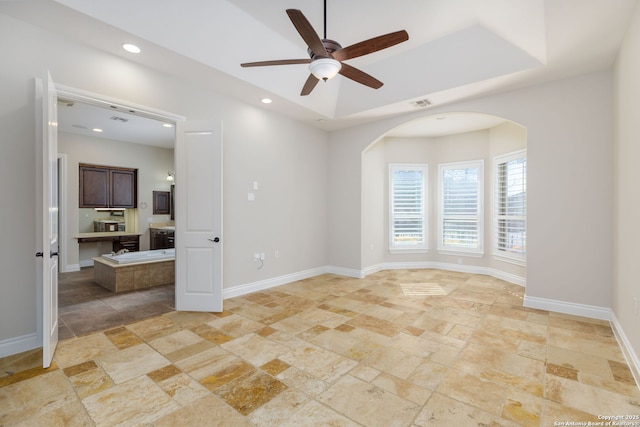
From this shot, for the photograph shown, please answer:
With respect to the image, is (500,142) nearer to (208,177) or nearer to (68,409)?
(208,177)

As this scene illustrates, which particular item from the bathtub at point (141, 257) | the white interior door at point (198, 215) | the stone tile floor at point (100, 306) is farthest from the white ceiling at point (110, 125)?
the stone tile floor at point (100, 306)

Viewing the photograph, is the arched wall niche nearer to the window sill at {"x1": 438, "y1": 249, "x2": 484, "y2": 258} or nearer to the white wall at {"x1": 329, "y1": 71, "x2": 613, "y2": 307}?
the window sill at {"x1": 438, "y1": 249, "x2": 484, "y2": 258}

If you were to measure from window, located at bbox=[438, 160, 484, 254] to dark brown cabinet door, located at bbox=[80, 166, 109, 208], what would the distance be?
777cm

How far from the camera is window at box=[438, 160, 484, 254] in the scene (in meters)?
6.24

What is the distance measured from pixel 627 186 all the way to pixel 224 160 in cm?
454

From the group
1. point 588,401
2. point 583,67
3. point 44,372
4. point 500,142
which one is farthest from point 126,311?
point 500,142

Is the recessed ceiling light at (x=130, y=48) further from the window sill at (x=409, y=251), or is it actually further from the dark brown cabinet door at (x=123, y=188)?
the window sill at (x=409, y=251)

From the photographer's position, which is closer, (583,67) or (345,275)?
(583,67)

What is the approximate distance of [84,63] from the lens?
307 centimetres

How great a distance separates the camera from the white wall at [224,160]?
8.86ft

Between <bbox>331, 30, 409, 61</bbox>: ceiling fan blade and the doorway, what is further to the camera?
the doorway

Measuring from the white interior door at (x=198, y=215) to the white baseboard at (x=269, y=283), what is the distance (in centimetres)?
59

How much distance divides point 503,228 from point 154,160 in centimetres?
838

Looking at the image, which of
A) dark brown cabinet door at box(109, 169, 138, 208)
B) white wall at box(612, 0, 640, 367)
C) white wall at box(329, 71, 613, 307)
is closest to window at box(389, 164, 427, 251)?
white wall at box(329, 71, 613, 307)
